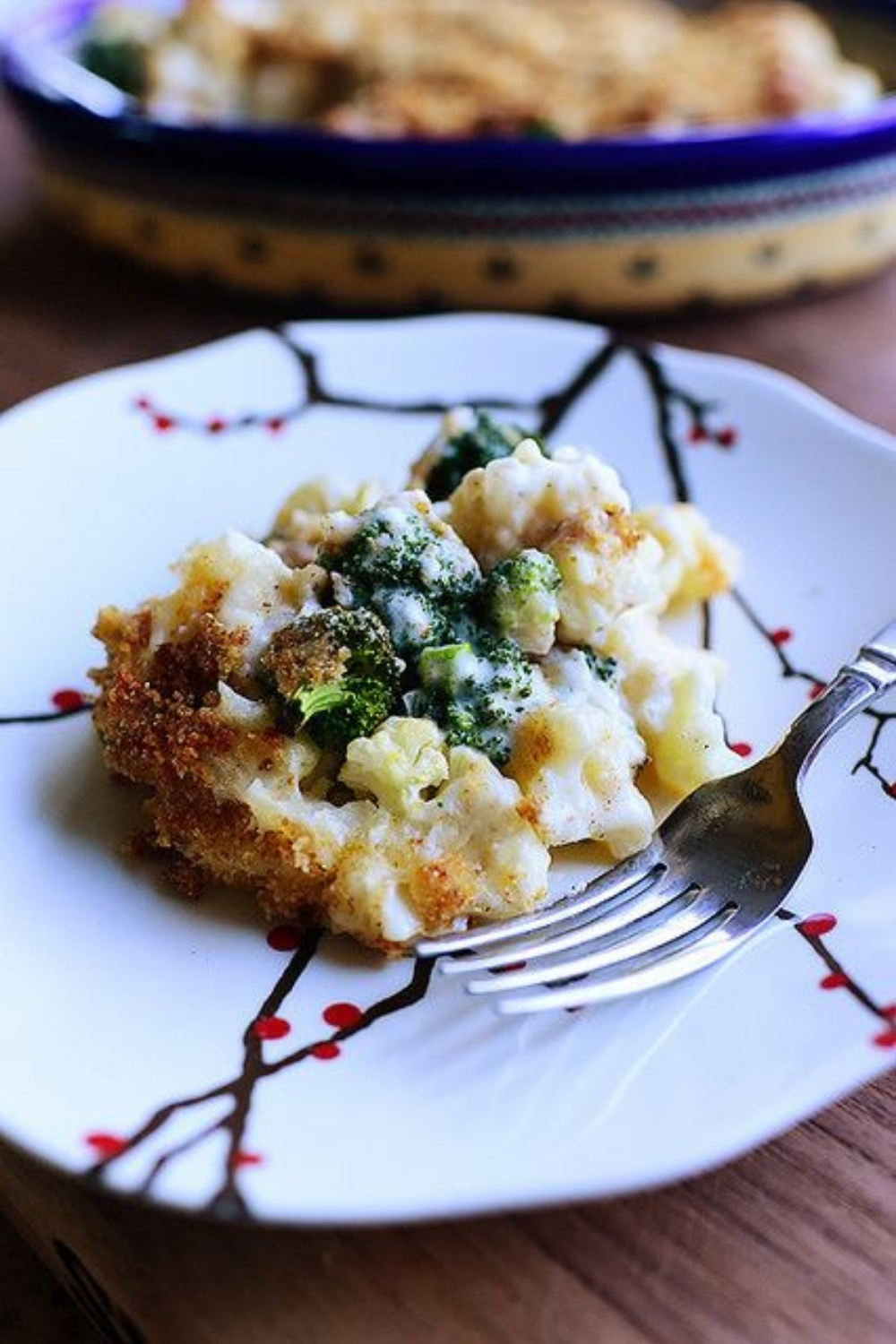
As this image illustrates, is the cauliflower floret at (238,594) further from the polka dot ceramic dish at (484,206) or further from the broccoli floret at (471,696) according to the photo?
the polka dot ceramic dish at (484,206)

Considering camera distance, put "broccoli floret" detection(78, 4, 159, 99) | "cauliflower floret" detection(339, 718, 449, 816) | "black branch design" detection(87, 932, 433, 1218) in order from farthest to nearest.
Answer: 1. "broccoli floret" detection(78, 4, 159, 99)
2. "cauliflower floret" detection(339, 718, 449, 816)
3. "black branch design" detection(87, 932, 433, 1218)

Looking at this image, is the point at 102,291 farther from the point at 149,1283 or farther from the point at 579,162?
the point at 149,1283

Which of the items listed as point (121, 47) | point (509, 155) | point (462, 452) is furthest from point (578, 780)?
point (121, 47)

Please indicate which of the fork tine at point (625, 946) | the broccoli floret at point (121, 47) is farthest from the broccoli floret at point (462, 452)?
the broccoli floret at point (121, 47)

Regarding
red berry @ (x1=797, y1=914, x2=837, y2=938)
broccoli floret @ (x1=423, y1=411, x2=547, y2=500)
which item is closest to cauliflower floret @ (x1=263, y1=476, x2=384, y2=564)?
broccoli floret @ (x1=423, y1=411, x2=547, y2=500)

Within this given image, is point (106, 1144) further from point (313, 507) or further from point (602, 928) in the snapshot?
point (313, 507)

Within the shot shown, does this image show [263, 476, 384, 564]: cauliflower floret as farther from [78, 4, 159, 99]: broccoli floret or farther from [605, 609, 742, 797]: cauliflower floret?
[78, 4, 159, 99]: broccoli floret

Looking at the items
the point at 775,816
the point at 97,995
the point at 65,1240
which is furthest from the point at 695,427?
the point at 65,1240
